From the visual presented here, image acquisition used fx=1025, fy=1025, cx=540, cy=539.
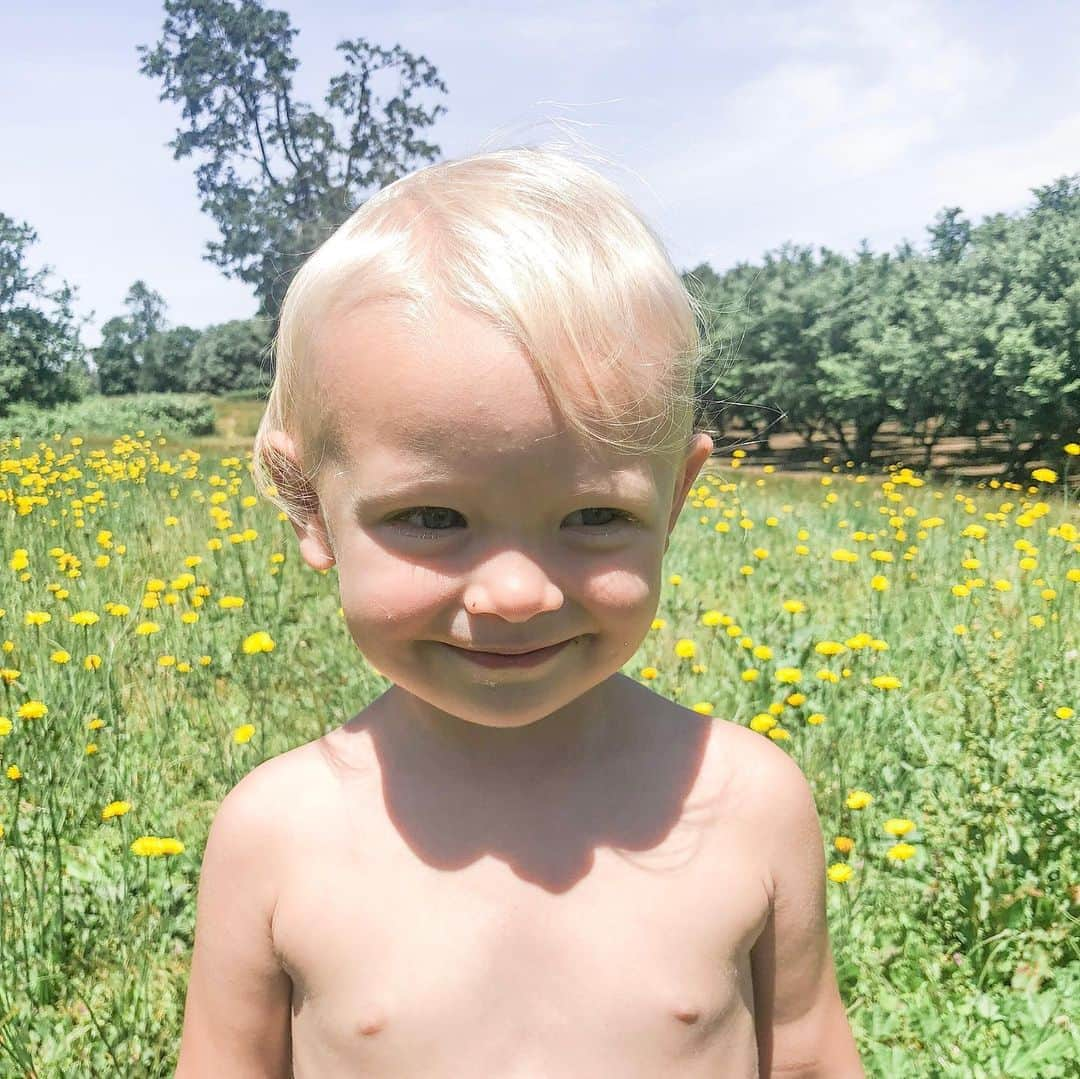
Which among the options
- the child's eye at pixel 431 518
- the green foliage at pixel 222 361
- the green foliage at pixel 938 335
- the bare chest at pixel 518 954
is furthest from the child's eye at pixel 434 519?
the green foliage at pixel 222 361

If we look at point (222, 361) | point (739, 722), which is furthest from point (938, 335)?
point (222, 361)

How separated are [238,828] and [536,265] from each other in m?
0.79

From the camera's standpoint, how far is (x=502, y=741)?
1306mm

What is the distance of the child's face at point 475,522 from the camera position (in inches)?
41.7

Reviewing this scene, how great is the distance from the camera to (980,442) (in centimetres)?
3098

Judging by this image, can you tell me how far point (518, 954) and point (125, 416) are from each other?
133 feet

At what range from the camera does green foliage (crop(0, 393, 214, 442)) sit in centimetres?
3331

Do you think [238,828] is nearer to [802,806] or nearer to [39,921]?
[802,806]

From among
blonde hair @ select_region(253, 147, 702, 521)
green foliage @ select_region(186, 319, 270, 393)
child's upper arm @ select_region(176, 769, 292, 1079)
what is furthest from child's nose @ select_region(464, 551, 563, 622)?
green foliage @ select_region(186, 319, 270, 393)

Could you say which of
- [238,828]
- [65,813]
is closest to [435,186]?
[238,828]

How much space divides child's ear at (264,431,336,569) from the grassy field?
36.1 inches

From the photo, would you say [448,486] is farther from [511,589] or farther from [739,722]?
[739,722]

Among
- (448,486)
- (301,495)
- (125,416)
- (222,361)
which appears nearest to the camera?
(448,486)

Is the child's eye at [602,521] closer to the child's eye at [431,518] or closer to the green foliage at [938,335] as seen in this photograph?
the child's eye at [431,518]
